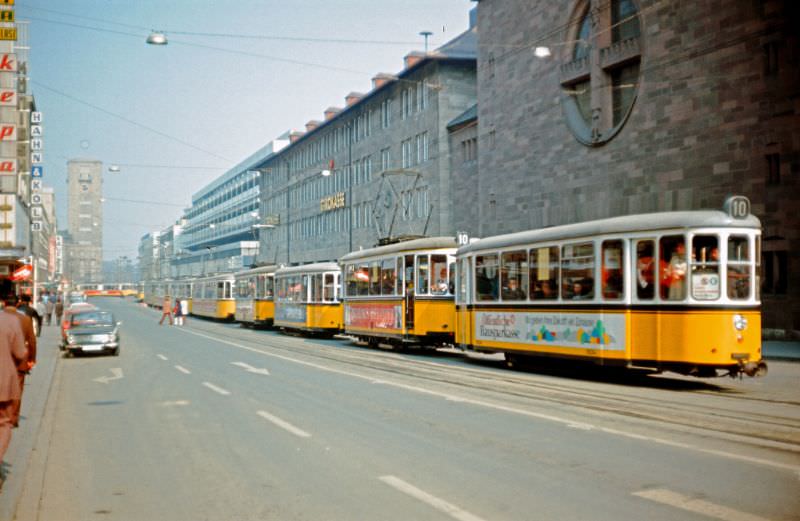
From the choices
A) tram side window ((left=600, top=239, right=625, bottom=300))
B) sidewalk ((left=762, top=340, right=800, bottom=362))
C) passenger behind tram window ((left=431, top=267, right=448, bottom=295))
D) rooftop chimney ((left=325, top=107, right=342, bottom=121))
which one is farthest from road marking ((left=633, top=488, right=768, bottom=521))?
rooftop chimney ((left=325, top=107, right=342, bottom=121))

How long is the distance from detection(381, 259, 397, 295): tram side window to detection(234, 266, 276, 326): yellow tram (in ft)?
54.1

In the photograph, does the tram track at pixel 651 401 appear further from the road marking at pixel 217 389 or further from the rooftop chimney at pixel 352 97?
the rooftop chimney at pixel 352 97

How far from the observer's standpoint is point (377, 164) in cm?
6006

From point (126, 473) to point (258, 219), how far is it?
87018 mm

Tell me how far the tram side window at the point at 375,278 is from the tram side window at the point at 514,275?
804 centimetres

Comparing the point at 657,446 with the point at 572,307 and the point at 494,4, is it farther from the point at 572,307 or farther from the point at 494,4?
the point at 494,4

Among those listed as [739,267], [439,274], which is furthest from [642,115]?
[739,267]

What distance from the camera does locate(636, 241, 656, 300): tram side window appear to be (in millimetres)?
14320

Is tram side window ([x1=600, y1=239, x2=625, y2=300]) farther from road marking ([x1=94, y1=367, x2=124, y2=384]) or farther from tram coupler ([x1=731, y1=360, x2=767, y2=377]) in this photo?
road marking ([x1=94, y1=367, x2=124, y2=384])

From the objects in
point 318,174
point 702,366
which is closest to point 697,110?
point 702,366

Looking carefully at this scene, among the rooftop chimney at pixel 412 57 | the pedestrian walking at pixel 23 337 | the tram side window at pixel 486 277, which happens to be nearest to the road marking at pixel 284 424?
the pedestrian walking at pixel 23 337

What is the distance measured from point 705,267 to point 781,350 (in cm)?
1108

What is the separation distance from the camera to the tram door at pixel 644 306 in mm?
14203

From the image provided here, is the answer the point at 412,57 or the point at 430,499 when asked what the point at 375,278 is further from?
the point at 412,57
